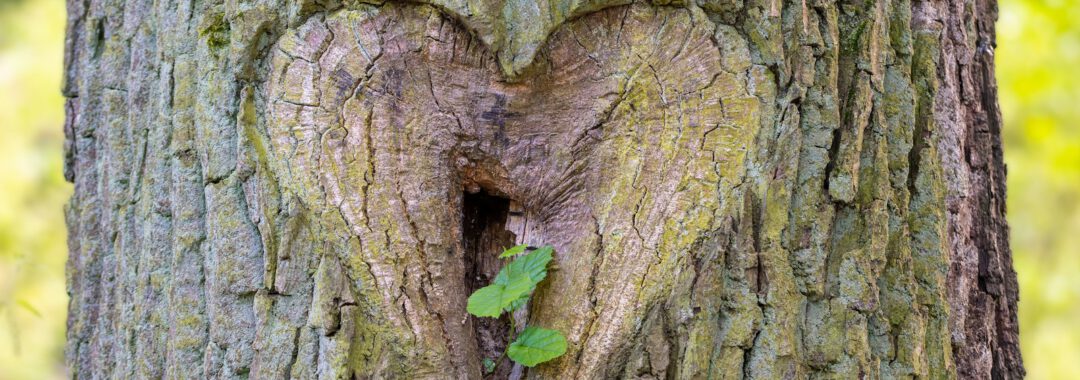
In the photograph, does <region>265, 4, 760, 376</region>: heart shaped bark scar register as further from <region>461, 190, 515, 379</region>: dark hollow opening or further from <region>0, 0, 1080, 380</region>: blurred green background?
<region>0, 0, 1080, 380</region>: blurred green background

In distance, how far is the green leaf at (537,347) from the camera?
4.46ft

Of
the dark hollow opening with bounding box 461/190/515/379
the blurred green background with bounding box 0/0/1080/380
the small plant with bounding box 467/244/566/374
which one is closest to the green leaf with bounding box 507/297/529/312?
the small plant with bounding box 467/244/566/374

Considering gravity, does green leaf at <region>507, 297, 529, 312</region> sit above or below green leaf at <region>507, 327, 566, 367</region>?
above

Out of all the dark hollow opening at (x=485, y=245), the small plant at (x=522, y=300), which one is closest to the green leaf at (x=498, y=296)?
the small plant at (x=522, y=300)

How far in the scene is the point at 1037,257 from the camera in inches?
247

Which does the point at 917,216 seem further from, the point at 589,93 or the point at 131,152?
the point at 131,152

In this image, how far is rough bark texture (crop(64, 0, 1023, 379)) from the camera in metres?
1.36

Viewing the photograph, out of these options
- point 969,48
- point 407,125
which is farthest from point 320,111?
point 969,48

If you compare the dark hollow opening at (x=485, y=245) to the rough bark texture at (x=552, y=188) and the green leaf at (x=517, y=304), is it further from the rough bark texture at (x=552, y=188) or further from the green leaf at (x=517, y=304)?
the green leaf at (x=517, y=304)

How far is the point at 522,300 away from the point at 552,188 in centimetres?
21

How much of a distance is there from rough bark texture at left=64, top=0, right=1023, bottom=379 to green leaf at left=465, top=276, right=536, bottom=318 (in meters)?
0.06

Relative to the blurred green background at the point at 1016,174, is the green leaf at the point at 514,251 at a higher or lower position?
lower

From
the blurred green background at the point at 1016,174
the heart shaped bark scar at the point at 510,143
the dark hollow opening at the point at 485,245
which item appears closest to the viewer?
the heart shaped bark scar at the point at 510,143

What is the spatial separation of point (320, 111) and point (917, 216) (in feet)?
3.64
